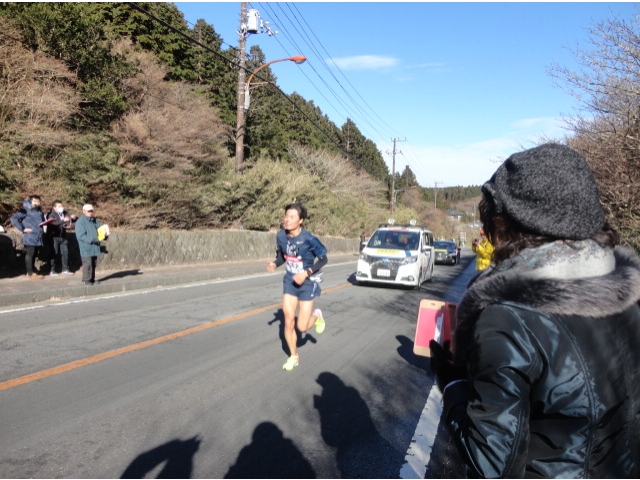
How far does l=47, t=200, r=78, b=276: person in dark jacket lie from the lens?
12.3m

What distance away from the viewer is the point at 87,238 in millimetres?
10773

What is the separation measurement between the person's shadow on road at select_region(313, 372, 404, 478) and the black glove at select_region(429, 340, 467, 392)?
1.90 meters

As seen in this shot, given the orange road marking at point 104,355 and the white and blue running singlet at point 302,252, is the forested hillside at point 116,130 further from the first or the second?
the white and blue running singlet at point 302,252

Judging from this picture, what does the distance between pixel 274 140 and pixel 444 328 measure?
42.7m

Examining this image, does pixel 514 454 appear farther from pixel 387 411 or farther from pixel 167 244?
pixel 167 244

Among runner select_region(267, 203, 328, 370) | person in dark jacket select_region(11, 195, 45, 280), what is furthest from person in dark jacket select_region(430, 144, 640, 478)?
person in dark jacket select_region(11, 195, 45, 280)

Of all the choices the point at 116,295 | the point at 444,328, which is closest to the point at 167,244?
the point at 116,295

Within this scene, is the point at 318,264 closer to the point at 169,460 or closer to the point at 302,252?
the point at 302,252

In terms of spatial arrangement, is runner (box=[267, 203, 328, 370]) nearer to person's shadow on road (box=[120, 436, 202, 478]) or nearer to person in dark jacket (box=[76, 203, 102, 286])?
person's shadow on road (box=[120, 436, 202, 478])

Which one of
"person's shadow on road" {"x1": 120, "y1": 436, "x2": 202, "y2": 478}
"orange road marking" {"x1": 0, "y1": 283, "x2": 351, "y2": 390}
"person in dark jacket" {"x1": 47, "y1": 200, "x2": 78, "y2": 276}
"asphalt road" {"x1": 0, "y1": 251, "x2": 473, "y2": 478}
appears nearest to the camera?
"person's shadow on road" {"x1": 120, "y1": 436, "x2": 202, "y2": 478}

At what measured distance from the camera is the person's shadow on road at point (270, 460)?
3277 millimetres

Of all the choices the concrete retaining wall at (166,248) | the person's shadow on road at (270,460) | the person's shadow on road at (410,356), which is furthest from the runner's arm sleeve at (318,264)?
the concrete retaining wall at (166,248)

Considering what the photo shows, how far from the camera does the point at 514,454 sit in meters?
1.36

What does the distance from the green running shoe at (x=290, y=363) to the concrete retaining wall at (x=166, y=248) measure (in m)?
9.43
